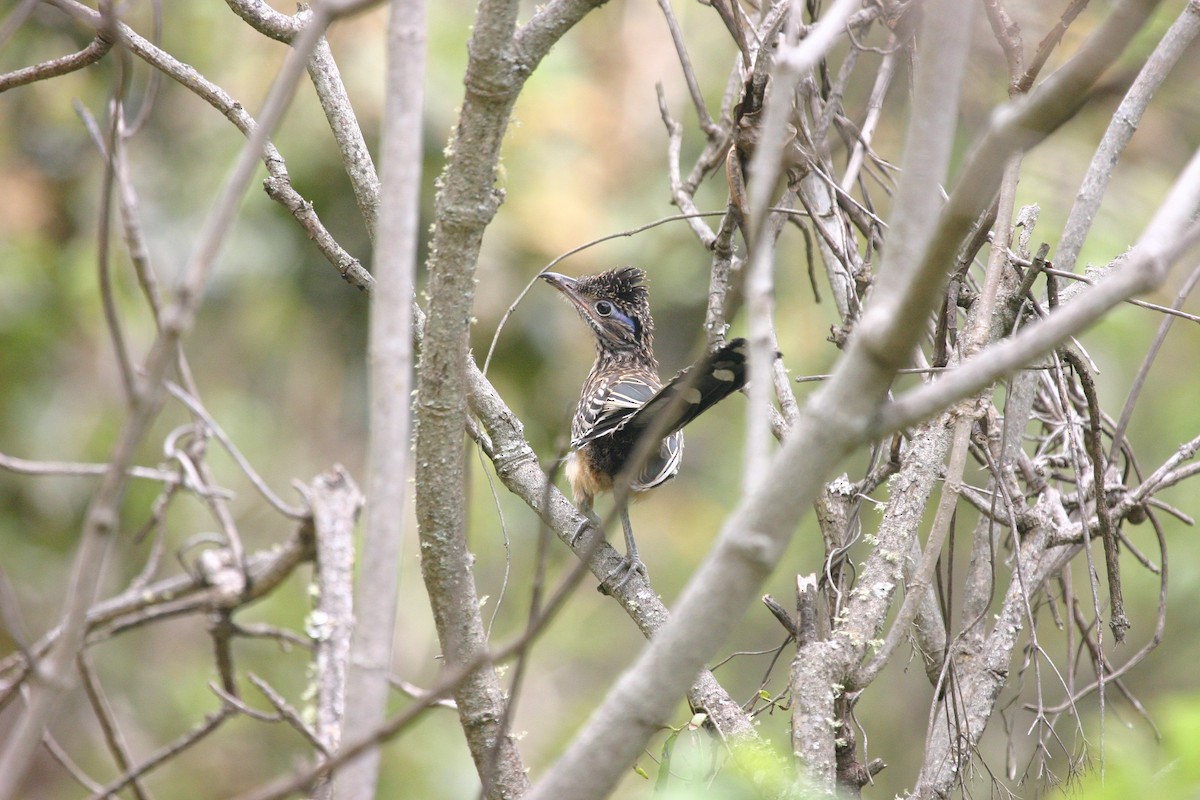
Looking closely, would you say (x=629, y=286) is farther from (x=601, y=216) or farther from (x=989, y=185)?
(x=989, y=185)

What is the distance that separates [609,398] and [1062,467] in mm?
2016

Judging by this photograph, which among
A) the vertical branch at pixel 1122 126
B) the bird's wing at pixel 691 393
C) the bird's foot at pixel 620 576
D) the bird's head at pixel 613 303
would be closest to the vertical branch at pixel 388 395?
the bird's wing at pixel 691 393

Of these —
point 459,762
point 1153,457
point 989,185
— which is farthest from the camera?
point 459,762

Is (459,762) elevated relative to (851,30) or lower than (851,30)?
lower

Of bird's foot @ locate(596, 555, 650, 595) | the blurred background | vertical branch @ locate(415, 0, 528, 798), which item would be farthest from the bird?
the blurred background

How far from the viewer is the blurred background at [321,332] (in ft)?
24.2

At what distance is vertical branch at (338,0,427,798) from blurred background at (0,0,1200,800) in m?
5.20

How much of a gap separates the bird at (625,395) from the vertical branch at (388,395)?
0.46 metres

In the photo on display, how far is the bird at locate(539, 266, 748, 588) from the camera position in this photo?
278 centimetres

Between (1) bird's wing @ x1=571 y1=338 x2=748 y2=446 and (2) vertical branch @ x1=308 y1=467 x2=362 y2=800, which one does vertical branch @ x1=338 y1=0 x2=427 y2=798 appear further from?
(2) vertical branch @ x1=308 y1=467 x2=362 y2=800

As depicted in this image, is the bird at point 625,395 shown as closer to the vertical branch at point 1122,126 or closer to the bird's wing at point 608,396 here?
the bird's wing at point 608,396

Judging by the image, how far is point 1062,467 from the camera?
3.38m

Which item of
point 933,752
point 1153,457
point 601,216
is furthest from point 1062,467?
point 601,216

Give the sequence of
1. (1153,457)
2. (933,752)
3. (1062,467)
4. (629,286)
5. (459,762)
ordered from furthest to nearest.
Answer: (459,762)
(1153,457)
(629,286)
(1062,467)
(933,752)
